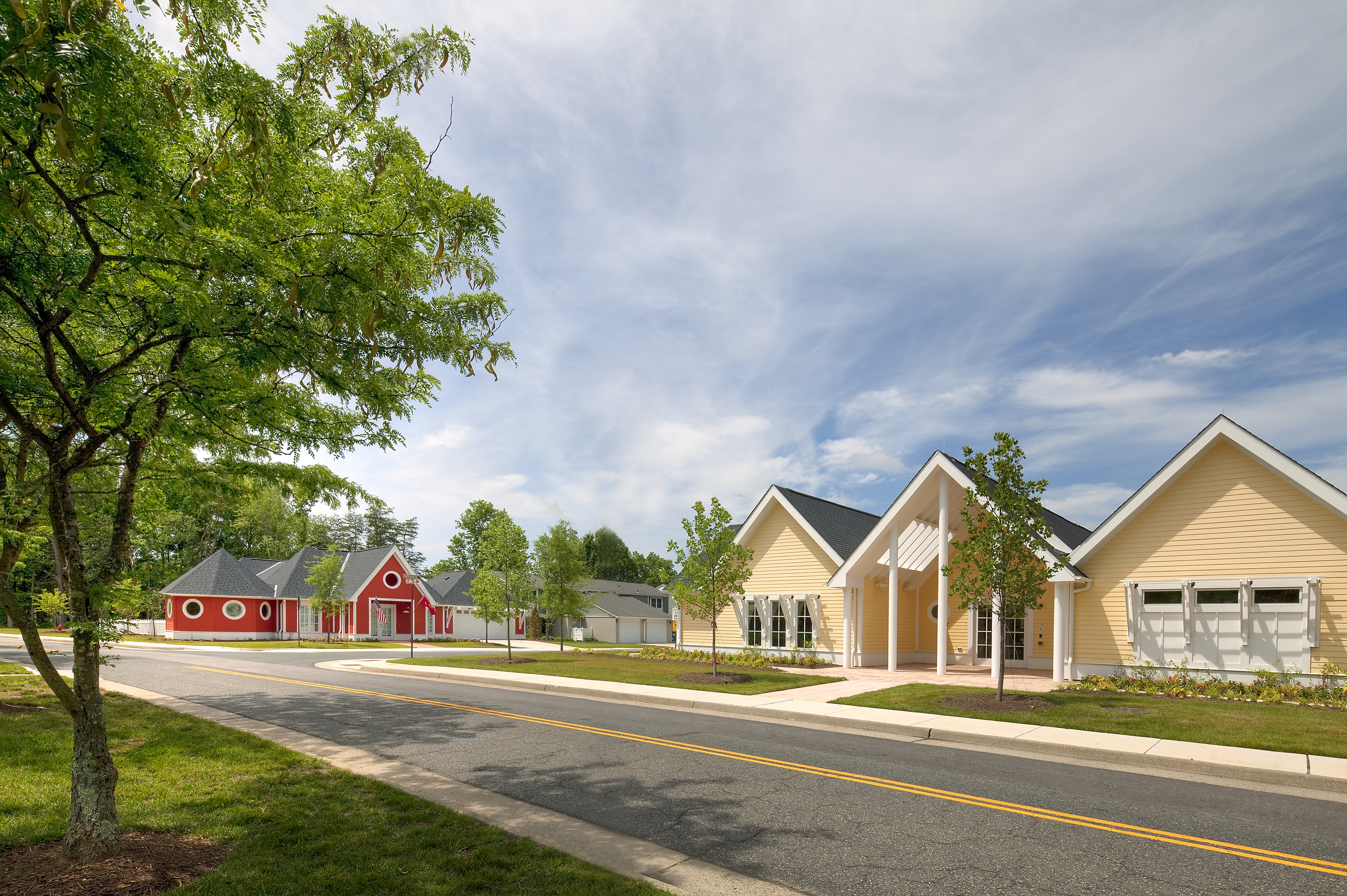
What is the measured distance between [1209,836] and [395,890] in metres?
7.37

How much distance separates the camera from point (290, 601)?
1898 inches

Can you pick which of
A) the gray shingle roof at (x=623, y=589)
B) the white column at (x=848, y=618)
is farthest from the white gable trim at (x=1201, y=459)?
the gray shingle roof at (x=623, y=589)

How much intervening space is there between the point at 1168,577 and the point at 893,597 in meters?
7.10

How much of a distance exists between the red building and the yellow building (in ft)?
100

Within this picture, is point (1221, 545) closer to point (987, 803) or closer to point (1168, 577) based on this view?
point (1168, 577)

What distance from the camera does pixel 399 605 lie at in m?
50.0

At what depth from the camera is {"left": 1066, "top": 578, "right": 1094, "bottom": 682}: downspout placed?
774 inches

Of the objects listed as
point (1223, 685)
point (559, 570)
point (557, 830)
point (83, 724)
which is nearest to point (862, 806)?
point (557, 830)

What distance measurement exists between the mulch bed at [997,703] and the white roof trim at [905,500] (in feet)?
22.3

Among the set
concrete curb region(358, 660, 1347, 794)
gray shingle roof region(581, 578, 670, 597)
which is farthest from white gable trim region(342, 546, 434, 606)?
concrete curb region(358, 660, 1347, 794)

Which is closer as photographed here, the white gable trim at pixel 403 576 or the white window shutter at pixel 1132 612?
the white window shutter at pixel 1132 612

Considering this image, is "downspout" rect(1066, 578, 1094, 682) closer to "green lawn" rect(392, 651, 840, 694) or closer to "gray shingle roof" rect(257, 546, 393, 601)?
"green lawn" rect(392, 651, 840, 694)

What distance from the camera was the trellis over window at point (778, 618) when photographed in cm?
2706

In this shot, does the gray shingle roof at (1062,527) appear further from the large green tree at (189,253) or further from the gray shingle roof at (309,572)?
the gray shingle roof at (309,572)
